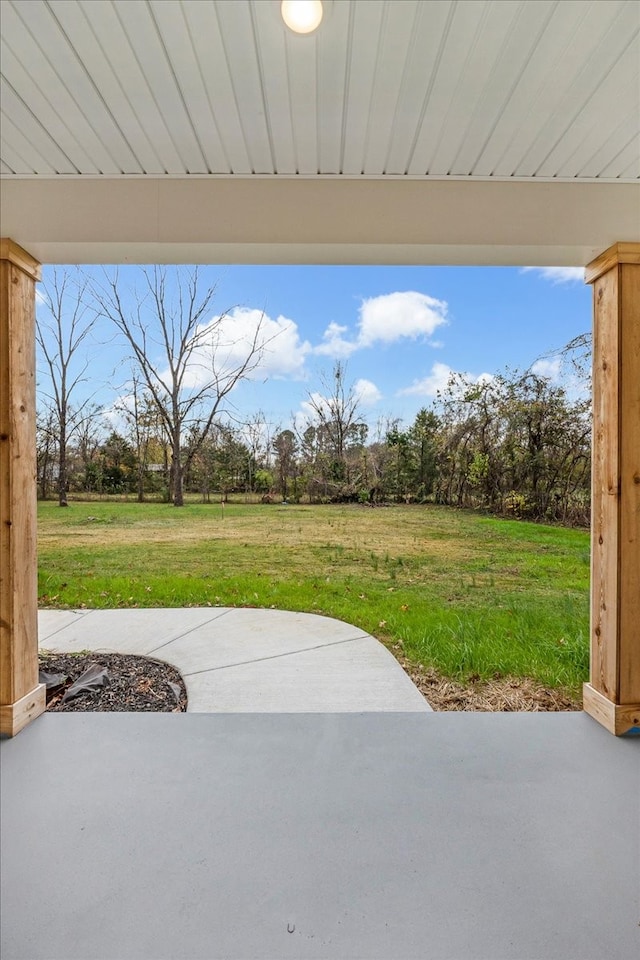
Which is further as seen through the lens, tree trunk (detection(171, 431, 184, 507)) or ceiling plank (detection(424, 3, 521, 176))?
tree trunk (detection(171, 431, 184, 507))

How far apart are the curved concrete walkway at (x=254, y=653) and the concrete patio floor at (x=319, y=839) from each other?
203 mm

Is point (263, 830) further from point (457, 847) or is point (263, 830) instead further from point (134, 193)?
point (134, 193)

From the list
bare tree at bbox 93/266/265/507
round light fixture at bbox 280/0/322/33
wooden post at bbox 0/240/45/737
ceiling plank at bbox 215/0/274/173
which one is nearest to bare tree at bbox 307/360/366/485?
bare tree at bbox 93/266/265/507

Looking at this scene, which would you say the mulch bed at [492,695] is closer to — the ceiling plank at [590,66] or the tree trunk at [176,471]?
the tree trunk at [176,471]

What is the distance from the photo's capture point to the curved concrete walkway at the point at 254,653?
90.0 inches

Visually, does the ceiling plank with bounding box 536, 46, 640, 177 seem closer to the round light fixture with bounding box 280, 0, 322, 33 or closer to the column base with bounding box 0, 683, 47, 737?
the round light fixture with bounding box 280, 0, 322, 33

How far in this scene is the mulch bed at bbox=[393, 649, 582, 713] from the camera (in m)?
2.29

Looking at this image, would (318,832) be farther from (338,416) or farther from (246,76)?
(246,76)

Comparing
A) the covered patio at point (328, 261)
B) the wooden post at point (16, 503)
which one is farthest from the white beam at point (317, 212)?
the wooden post at point (16, 503)

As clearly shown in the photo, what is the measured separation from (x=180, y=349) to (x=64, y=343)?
0.73 meters

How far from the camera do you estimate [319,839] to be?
1455 millimetres

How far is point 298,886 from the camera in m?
1.30

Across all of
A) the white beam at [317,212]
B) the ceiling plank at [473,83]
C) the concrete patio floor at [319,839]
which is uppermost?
the ceiling plank at [473,83]

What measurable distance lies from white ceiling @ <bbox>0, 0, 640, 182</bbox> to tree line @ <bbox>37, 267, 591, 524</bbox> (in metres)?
1.18
